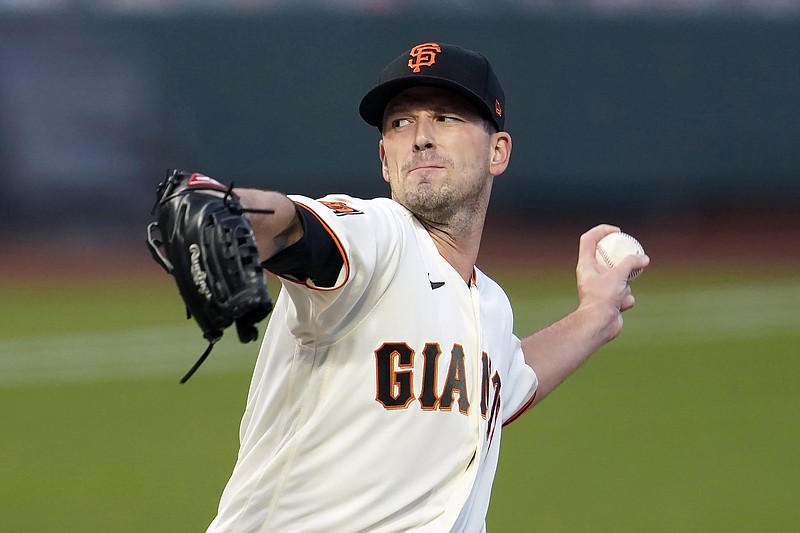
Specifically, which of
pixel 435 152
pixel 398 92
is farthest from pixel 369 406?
pixel 398 92

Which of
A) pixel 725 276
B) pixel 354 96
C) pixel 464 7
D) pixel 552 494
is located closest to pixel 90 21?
pixel 354 96

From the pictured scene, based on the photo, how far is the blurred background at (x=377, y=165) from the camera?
963 cm

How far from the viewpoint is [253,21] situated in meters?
14.6

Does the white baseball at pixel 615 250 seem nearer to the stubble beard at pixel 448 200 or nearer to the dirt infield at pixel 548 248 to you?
the stubble beard at pixel 448 200

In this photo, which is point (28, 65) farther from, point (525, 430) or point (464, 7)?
point (525, 430)

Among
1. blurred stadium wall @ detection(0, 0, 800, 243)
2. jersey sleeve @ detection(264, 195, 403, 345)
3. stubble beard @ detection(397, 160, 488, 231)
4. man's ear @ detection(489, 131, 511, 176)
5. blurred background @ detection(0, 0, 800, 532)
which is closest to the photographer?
jersey sleeve @ detection(264, 195, 403, 345)

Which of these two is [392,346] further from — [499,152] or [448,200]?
[499,152]

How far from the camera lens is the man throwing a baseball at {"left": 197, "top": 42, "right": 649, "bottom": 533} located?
2.62 metres

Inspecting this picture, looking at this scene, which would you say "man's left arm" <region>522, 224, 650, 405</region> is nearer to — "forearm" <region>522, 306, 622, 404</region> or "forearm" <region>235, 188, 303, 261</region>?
"forearm" <region>522, 306, 622, 404</region>

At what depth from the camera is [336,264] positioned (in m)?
2.46

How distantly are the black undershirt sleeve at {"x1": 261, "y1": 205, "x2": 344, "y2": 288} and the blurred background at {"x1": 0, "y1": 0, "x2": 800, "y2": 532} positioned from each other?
6233 millimetres

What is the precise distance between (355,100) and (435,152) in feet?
39.6

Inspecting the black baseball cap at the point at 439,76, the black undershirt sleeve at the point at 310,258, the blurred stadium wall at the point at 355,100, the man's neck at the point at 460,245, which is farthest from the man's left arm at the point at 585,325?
the blurred stadium wall at the point at 355,100

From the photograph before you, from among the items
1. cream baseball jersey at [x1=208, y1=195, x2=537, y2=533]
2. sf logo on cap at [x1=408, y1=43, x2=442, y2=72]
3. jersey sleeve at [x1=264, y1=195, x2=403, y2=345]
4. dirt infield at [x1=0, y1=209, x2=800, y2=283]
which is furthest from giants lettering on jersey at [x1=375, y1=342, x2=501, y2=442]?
dirt infield at [x1=0, y1=209, x2=800, y2=283]
